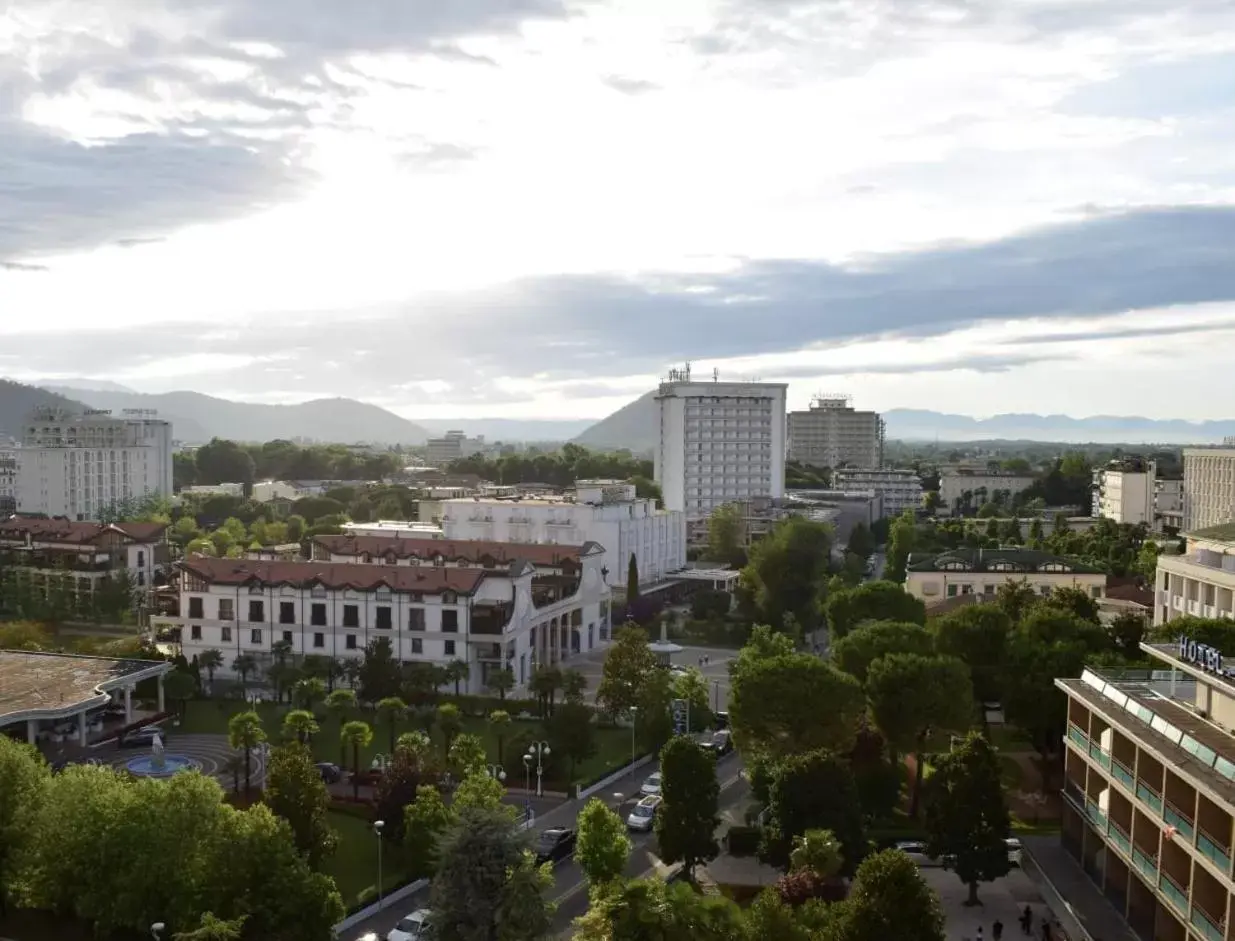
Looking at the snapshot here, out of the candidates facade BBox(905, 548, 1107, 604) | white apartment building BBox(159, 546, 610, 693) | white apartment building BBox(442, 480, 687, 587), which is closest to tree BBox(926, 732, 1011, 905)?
white apartment building BBox(159, 546, 610, 693)

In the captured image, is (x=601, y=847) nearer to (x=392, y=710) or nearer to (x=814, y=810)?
(x=814, y=810)

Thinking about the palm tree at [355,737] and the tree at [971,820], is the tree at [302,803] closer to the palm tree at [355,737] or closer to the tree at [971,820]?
the palm tree at [355,737]

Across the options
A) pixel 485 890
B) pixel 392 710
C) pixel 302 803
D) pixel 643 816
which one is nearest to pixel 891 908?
pixel 485 890

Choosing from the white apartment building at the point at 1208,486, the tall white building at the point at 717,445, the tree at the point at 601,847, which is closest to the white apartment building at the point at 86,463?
the tall white building at the point at 717,445

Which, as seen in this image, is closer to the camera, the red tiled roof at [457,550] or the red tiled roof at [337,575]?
the red tiled roof at [337,575]

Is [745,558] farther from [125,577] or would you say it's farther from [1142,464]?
[1142,464]

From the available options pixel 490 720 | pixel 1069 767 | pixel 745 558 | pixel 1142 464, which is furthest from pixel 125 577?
pixel 1142 464
